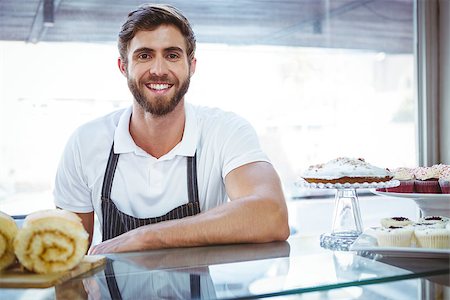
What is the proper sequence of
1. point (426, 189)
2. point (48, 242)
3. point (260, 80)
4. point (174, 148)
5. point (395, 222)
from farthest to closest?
point (260, 80) → point (174, 148) → point (426, 189) → point (395, 222) → point (48, 242)

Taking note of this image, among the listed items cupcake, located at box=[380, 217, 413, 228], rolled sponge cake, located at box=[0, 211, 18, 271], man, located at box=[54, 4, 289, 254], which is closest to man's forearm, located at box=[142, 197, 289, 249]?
man, located at box=[54, 4, 289, 254]

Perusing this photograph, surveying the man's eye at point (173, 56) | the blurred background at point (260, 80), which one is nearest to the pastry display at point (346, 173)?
the man's eye at point (173, 56)

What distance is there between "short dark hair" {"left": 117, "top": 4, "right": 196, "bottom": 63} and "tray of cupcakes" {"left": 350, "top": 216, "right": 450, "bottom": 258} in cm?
82

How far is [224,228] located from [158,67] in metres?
0.54

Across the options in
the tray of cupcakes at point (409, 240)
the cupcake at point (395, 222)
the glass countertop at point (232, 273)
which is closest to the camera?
the glass countertop at point (232, 273)

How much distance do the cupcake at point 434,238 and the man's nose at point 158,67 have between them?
82cm

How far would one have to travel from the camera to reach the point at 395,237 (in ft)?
3.44

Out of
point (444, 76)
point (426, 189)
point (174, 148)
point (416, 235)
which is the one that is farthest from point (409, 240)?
point (444, 76)

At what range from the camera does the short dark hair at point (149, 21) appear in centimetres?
157

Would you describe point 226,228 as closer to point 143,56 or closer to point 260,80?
point 143,56

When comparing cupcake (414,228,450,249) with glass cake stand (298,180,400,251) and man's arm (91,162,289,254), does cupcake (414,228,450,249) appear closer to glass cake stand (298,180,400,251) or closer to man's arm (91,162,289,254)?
glass cake stand (298,180,400,251)

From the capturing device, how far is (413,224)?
3.69ft

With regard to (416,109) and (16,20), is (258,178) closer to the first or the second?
(16,20)

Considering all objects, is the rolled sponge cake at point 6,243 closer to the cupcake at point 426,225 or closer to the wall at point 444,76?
the cupcake at point 426,225
